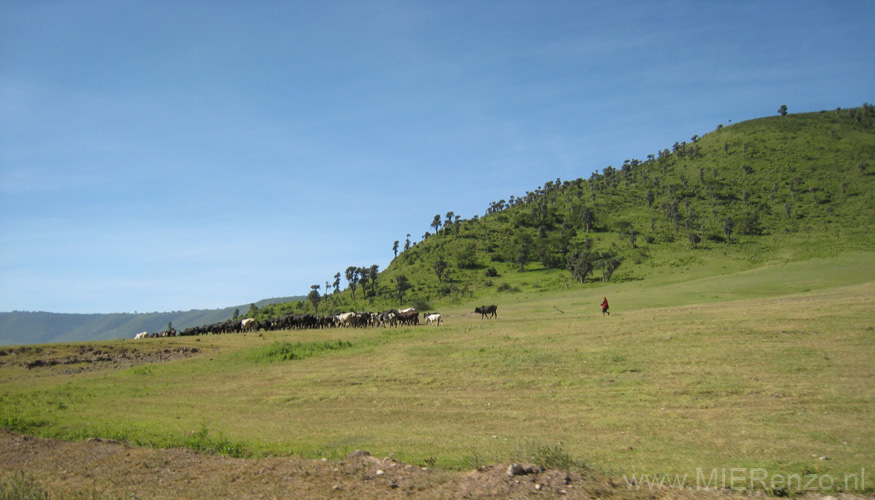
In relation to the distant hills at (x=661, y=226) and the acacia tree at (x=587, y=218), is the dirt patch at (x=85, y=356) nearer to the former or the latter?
the distant hills at (x=661, y=226)

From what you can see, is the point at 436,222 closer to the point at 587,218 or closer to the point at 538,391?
the point at 587,218

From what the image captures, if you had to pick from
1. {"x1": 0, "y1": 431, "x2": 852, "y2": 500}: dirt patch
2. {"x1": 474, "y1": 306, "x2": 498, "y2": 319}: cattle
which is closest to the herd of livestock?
{"x1": 474, "y1": 306, "x2": 498, "y2": 319}: cattle

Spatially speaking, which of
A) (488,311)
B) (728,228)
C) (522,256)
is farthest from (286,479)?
(728,228)

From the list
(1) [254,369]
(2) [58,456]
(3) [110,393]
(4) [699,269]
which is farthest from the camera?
(4) [699,269]

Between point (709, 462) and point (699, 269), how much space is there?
263ft

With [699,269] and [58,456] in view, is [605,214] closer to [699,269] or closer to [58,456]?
[699,269]

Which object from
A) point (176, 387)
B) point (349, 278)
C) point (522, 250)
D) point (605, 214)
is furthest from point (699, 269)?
point (176, 387)

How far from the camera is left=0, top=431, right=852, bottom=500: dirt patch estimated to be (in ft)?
23.9

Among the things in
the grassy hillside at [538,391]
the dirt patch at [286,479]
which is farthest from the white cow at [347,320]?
the dirt patch at [286,479]

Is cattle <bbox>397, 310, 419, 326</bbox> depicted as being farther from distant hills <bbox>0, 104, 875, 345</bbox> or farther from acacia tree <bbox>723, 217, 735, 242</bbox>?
acacia tree <bbox>723, 217, 735, 242</bbox>

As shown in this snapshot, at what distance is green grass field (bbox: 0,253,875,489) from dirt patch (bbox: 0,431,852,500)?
0.99 meters

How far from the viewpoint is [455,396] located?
55.6 ft

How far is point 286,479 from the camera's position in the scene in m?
8.70

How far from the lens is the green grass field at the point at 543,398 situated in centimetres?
1027
